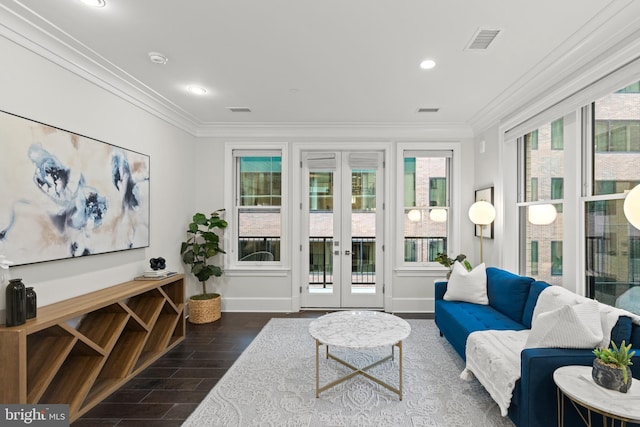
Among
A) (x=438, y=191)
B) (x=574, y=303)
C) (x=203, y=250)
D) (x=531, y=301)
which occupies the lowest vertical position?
(x=531, y=301)

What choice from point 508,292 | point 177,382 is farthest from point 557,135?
point 177,382

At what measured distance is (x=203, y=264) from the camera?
166 inches

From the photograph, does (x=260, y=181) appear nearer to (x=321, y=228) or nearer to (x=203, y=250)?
(x=321, y=228)

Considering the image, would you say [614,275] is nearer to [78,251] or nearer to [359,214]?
[359,214]

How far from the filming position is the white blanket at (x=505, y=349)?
1950 mm

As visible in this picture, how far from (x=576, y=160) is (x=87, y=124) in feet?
13.7

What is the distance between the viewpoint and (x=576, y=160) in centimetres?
268

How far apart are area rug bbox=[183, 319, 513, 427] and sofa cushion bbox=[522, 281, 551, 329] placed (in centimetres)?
70

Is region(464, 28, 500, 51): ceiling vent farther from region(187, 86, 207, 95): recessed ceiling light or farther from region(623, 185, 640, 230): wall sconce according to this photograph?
region(187, 86, 207, 95): recessed ceiling light

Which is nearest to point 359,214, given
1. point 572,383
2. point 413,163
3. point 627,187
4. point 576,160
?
point 413,163

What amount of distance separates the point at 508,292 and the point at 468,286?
1.45ft

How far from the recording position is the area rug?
7.09 ft

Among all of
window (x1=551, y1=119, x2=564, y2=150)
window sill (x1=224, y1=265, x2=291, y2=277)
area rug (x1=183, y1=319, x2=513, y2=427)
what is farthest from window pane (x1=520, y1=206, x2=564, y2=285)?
window sill (x1=224, y1=265, x2=291, y2=277)

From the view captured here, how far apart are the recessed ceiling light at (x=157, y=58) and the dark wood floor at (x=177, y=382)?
273 centimetres
